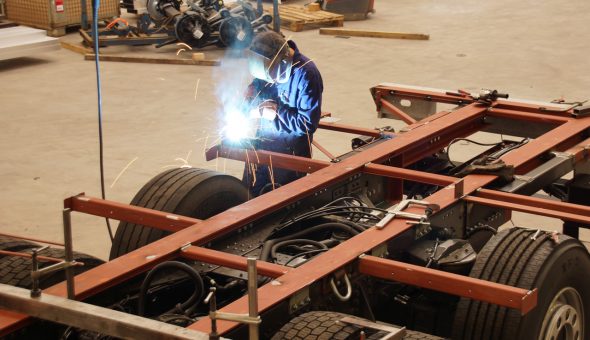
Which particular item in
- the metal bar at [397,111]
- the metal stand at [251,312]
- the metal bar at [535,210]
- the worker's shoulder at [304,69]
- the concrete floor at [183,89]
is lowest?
the concrete floor at [183,89]

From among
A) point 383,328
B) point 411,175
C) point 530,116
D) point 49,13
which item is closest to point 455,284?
point 383,328

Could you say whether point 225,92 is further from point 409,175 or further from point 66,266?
point 66,266

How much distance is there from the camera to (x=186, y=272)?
4648 mm

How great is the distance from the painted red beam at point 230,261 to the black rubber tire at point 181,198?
802mm

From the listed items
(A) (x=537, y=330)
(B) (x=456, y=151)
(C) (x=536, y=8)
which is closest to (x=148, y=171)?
(B) (x=456, y=151)

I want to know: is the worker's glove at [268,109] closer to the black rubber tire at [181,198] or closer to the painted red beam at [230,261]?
the black rubber tire at [181,198]

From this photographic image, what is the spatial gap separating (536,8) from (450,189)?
12.7 m

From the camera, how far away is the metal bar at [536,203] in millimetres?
5359

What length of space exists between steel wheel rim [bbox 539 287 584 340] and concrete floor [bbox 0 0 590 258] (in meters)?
2.57

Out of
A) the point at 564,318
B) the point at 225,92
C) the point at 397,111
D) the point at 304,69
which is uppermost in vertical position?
the point at 304,69

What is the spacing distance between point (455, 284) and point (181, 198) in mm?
1907

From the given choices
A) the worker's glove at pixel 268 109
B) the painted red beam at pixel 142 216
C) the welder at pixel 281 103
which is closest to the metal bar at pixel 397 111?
the welder at pixel 281 103

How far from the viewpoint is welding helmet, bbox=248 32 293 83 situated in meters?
6.44

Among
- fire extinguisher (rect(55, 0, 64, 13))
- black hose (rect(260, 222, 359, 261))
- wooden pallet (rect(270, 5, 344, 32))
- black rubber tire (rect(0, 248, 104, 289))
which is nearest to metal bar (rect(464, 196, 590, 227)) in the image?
black hose (rect(260, 222, 359, 261))
